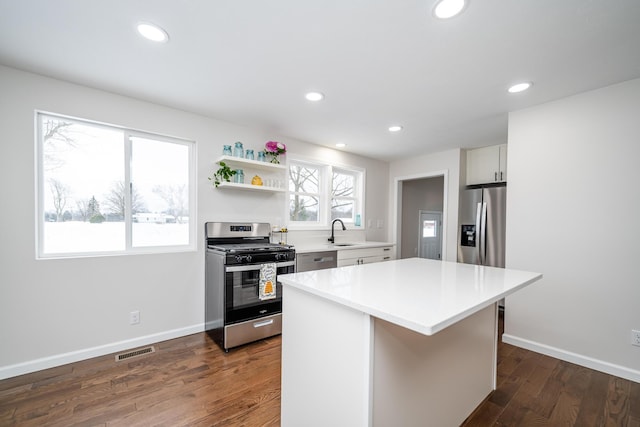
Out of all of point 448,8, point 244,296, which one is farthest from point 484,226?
point 244,296

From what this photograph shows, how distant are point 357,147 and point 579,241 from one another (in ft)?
9.04

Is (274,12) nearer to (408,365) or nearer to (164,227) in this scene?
(408,365)

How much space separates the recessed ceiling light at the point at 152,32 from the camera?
1510 mm

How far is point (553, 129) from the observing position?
244 cm

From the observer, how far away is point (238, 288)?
8.27 feet

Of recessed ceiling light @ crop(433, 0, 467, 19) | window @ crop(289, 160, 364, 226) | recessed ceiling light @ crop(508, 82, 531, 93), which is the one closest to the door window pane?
window @ crop(289, 160, 364, 226)

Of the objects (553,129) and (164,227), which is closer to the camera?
(553,129)

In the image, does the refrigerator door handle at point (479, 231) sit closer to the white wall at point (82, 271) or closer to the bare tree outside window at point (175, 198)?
the white wall at point (82, 271)

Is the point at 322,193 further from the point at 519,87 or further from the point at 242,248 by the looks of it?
the point at 519,87

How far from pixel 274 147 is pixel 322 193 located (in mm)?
1175

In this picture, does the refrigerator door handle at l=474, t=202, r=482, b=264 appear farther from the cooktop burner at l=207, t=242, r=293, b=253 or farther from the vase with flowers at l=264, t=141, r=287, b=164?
the vase with flowers at l=264, t=141, r=287, b=164

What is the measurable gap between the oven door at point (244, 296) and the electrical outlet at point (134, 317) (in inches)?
33.9

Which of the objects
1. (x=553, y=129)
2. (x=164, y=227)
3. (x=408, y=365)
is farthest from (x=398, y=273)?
(x=164, y=227)

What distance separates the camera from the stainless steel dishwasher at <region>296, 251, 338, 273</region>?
3080mm
